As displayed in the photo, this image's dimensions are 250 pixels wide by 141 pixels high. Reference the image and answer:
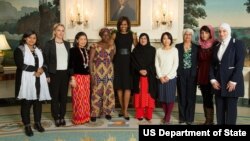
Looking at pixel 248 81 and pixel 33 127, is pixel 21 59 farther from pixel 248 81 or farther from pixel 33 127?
pixel 248 81

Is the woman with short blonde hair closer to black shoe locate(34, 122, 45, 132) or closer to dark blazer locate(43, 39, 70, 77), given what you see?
dark blazer locate(43, 39, 70, 77)

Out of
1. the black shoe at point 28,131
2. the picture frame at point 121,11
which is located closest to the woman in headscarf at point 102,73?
the black shoe at point 28,131

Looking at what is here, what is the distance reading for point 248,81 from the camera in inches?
302

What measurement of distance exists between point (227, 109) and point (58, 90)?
2.54 m

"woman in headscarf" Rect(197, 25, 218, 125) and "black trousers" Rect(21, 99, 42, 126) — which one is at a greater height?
"woman in headscarf" Rect(197, 25, 218, 125)

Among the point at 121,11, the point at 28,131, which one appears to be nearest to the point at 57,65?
the point at 28,131

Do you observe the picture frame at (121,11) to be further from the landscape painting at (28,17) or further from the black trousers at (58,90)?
the black trousers at (58,90)

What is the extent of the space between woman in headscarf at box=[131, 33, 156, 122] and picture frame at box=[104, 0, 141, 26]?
2352mm

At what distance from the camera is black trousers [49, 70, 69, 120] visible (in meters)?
5.21

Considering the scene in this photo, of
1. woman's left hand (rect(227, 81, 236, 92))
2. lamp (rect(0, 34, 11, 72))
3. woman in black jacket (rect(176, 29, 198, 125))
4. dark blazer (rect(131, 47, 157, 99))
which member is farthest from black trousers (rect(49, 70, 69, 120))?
lamp (rect(0, 34, 11, 72))

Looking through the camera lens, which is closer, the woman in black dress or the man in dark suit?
the woman in black dress

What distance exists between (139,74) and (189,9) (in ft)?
9.72

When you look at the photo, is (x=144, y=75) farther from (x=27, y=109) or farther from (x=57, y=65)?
(x=27, y=109)

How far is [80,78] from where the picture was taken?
5375mm
